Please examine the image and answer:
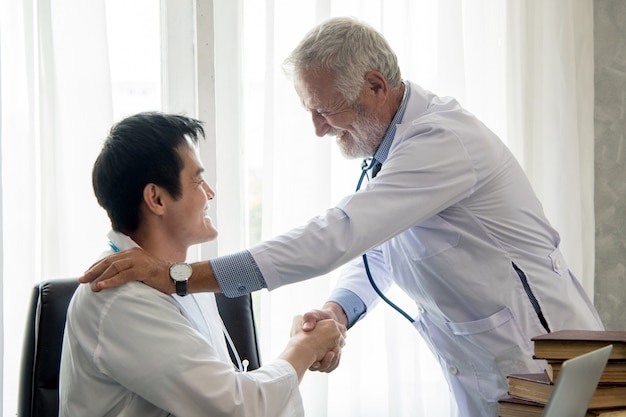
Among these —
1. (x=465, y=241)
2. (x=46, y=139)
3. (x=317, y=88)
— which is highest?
(x=317, y=88)

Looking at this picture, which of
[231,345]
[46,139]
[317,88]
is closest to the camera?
[231,345]

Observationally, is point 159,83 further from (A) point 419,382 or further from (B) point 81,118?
(A) point 419,382

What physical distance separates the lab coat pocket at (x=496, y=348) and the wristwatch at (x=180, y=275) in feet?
2.14

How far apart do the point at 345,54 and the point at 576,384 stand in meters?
0.93

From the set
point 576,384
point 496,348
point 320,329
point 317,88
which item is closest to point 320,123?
point 317,88

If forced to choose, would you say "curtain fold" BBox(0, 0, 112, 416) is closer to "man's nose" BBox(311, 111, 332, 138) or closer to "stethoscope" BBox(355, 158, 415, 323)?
"man's nose" BBox(311, 111, 332, 138)

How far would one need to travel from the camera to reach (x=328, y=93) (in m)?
1.84

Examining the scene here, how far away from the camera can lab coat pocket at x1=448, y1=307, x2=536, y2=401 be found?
1.77 metres

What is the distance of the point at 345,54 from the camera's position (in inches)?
71.2

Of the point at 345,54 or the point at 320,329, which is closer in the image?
the point at 320,329

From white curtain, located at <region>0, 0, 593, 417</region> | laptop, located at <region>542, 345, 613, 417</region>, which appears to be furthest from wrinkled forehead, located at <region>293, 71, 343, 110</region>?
laptop, located at <region>542, 345, 613, 417</region>

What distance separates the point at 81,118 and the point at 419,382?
1.28 meters

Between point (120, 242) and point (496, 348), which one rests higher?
point (120, 242)

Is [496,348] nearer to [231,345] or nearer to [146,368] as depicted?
[231,345]
